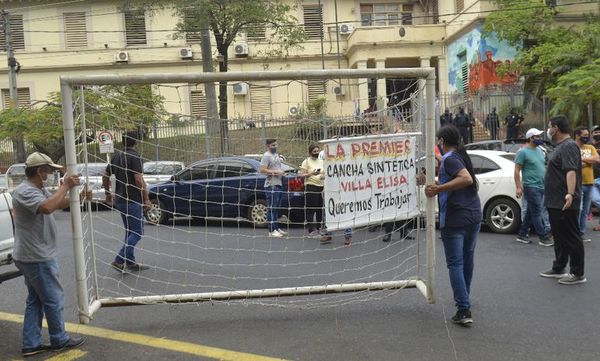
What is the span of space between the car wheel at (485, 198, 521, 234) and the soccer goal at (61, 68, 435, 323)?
7.25 feet

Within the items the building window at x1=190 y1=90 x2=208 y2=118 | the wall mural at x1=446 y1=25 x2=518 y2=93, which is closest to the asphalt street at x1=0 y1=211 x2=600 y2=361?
the building window at x1=190 y1=90 x2=208 y2=118

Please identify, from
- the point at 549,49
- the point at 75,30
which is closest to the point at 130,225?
the point at 549,49

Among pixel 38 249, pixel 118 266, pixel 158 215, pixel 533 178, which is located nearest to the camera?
pixel 38 249

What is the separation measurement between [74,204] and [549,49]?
18156mm

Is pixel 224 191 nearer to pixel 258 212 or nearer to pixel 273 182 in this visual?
pixel 258 212

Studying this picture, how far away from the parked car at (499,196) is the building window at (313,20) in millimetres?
25027

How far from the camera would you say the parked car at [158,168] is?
25.7 feet

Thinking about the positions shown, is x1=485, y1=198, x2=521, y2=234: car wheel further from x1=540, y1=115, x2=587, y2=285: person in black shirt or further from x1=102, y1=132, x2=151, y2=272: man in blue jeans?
x1=102, y1=132, x2=151, y2=272: man in blue jeans

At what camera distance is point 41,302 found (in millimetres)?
4688

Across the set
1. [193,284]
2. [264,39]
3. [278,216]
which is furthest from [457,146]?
[264,39]

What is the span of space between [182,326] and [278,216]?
4038mm

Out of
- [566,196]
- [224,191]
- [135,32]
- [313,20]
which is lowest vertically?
[224,191]

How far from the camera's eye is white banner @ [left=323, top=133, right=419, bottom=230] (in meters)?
5.32

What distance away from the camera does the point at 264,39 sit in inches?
1284
